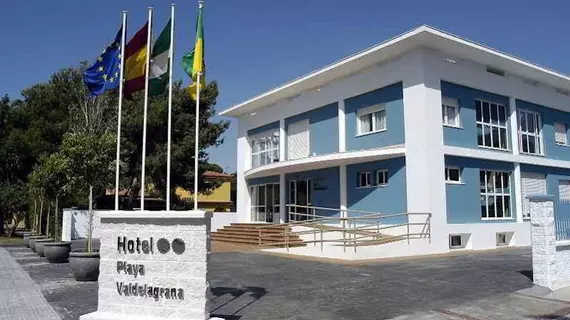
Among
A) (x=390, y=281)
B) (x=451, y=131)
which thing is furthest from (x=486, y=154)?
(x=390, y=281)

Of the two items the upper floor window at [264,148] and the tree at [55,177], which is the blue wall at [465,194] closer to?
the upper floor window at [264,148]

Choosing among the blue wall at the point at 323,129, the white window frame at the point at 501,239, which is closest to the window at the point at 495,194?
the white window frame at the point at 501,239

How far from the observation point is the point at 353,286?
10.4 meters

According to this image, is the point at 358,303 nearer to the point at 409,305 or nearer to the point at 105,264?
the point at 409,305

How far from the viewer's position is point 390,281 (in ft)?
36.3

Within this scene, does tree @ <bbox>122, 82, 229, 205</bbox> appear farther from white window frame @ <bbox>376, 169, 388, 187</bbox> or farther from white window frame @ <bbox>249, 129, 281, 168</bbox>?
white window frame @ <bbox>376, 169, 388, 187</bbox>

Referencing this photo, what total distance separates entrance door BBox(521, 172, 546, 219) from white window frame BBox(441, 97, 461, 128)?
200 inches

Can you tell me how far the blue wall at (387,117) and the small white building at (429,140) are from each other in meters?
0.06

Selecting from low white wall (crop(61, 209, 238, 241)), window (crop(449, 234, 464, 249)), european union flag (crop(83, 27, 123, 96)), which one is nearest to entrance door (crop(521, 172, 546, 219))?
window (crop(449, 234, 464, 249))

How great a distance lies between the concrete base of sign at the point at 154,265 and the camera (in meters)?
6.86

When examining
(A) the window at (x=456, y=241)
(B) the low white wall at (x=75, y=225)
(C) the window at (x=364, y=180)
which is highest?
(C) the window at (x=364, y=180)

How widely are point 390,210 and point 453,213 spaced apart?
240cm

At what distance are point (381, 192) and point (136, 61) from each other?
13.5m

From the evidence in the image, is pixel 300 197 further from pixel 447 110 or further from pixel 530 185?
pixel 530 185
